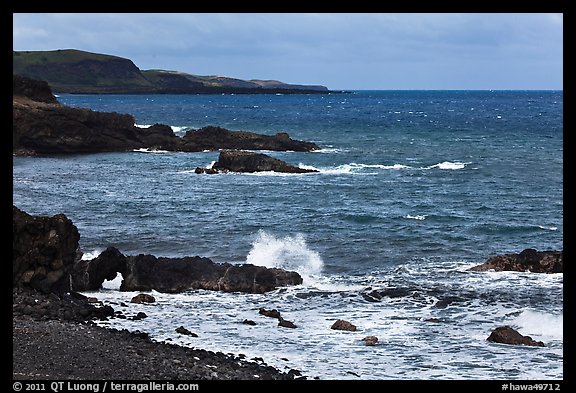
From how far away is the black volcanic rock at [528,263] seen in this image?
28469 millimetres

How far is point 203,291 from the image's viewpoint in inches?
1017

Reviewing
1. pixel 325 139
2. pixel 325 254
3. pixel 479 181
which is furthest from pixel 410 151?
pixel 325 254

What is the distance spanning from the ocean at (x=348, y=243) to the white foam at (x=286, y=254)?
119 mm

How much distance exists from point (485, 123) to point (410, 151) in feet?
199

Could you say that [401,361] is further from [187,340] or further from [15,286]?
[15,286]

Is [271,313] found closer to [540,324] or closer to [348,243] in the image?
[540,324]

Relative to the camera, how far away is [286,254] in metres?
33.1

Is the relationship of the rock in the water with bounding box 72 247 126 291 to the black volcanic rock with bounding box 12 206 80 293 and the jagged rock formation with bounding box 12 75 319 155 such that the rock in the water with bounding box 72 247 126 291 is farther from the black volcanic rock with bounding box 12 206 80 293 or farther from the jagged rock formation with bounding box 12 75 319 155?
the jagged rock formation with bounding box 12 75 319 155

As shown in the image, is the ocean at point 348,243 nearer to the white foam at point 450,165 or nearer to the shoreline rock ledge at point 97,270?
the white foam at point 450,165

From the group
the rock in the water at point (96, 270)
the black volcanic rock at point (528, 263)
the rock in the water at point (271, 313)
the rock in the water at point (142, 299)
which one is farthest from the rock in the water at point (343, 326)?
the black volcanic rock at point (528, 263)

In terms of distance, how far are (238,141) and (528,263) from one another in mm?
57303

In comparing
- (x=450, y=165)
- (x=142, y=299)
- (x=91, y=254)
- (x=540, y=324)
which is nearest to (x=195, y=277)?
(x=142, y=299)

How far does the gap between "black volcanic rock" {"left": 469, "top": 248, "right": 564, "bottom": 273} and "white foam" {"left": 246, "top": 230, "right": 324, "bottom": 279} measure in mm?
6582
